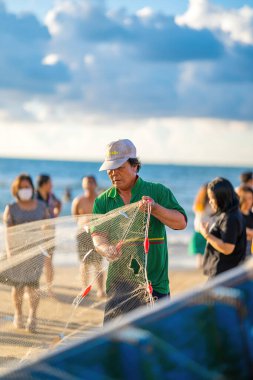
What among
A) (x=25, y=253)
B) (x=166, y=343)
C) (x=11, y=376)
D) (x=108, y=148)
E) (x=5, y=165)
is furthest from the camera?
(x=5, y=165)

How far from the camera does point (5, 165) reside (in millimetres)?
86938

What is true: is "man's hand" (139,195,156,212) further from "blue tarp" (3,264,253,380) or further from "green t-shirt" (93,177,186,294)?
"blue tarp" (3,264,253,380)

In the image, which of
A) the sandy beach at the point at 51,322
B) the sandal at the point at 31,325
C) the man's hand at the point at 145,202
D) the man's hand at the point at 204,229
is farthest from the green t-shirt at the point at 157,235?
the man's hand at the point at 204,229

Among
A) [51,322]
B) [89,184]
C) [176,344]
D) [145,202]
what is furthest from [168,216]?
[89,184]

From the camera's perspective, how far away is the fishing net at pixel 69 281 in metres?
5.14

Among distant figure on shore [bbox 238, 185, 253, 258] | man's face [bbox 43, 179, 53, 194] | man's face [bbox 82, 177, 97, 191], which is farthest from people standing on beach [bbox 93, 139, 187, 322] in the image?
man's face [bbox 43, 179, 53, 194]

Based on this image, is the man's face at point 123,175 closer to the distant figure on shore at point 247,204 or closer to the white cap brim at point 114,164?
the white cap brim at point 114,164

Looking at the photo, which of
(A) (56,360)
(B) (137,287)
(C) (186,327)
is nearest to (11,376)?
(A) (56,360)

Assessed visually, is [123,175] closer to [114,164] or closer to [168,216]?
[114,164]

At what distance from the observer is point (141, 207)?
194 inches

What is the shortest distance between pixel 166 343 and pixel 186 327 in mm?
80

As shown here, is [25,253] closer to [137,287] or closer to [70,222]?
[70,222]

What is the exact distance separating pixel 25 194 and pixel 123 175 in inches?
145

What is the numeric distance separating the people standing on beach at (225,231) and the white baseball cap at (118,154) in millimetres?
1494
